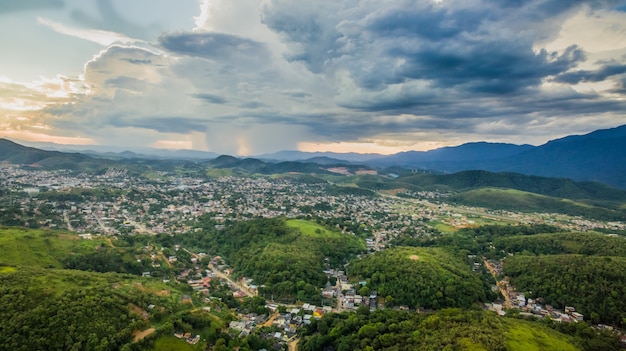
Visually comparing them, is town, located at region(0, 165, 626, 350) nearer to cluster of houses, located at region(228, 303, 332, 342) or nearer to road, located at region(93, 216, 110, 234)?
cluster of houses, located at region(228, 303, 332, 342)

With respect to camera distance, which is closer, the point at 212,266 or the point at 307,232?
the point at 212,266

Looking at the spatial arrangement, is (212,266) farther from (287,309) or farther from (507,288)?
(507,288)

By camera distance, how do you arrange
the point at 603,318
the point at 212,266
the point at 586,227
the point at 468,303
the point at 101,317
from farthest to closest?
the point at 586,227
the point at 212,266
the point at 468,303
the point at 603,318
the point at 101,317

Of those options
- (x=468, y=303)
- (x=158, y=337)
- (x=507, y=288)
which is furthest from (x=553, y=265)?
(x=158, y=337)

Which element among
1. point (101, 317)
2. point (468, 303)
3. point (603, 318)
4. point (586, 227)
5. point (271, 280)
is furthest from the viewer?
point (586, 227)

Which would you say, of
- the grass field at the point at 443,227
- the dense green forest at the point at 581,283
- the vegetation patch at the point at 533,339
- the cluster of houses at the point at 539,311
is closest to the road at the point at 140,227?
the cluster of houses at the point at 539,311

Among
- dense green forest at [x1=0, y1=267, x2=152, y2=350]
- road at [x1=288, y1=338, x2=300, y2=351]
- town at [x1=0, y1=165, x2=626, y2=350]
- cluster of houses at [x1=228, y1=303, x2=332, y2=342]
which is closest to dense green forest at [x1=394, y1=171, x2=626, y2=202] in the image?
town at [x1=0, y1=165, x2=626, y2=350]

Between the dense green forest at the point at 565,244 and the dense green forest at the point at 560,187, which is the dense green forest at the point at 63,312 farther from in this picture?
the dense green forest at the point at 560,187
